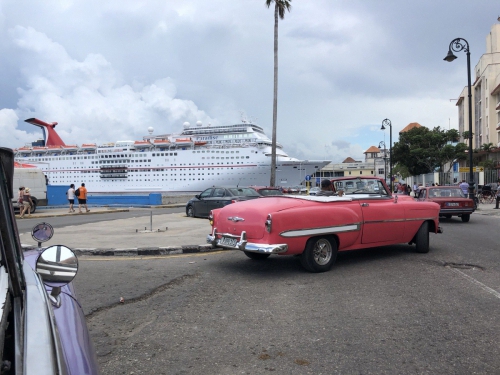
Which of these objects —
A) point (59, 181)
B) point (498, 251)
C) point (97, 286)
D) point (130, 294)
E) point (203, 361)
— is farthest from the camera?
point (59, 181)

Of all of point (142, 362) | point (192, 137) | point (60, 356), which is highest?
point (192, 137)

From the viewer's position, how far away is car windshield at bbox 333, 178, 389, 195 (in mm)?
7516

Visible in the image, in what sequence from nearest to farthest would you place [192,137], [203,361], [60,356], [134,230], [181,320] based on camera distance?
[60,356]
[203,361]
[181,320]
[134,230]
[192,137]

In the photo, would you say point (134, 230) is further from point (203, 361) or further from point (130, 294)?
point (203, 361)

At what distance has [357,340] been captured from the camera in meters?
3.59

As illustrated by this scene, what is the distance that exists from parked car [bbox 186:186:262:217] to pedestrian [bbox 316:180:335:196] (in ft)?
24.7

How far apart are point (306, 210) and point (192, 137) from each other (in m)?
53.5

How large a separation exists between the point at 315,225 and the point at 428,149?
41.9 meters

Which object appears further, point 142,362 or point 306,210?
point 306,210

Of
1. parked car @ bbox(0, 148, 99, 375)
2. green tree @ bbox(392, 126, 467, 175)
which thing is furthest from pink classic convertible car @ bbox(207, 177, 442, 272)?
green tree @ bbox(392, 126, 467, 175)

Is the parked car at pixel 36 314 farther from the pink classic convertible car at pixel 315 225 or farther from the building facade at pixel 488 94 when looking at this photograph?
the building facade at pixel 488 94

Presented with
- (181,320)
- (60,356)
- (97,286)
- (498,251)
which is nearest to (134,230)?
(97,286)

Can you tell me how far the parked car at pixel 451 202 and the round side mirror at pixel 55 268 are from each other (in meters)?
13.8

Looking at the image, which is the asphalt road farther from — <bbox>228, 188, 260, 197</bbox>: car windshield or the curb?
<bbox>228, 188, 260, 197</bbox>: car windshield
